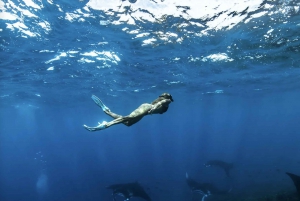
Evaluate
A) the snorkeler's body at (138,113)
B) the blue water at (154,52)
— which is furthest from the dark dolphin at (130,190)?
the snorkeler's body at (138,113)

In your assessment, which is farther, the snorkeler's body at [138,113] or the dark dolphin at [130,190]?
the dark dolphin at [130,190]

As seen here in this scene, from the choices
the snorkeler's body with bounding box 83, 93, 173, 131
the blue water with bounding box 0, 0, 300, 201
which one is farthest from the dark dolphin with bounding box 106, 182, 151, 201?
the snorkeler's body with bounding box 83, 93, 173, 131

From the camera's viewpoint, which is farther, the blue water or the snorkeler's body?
the blue water

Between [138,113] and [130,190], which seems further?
[130,190]

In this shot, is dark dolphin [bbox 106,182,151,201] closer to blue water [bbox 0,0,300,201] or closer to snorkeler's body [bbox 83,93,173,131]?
blue water [bbox 0,0,300,201]

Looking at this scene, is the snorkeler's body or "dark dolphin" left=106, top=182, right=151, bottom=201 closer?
the snorkeler's body

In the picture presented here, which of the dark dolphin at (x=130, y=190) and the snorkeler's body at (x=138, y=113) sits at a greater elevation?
the snorkeler's body at (x=138, y=113)

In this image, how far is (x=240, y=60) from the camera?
21859 millimetres

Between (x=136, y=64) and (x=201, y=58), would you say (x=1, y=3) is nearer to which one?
(x=136, y=64)

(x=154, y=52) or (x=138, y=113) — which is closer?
(x=138, y=113)

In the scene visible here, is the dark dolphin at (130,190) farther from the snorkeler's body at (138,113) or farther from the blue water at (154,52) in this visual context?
the snorkeler's body at (138,113)

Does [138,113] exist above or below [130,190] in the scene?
above

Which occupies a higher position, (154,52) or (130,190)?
(154,52)

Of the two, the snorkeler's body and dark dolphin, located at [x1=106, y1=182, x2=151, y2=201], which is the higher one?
the snorkeler's body
